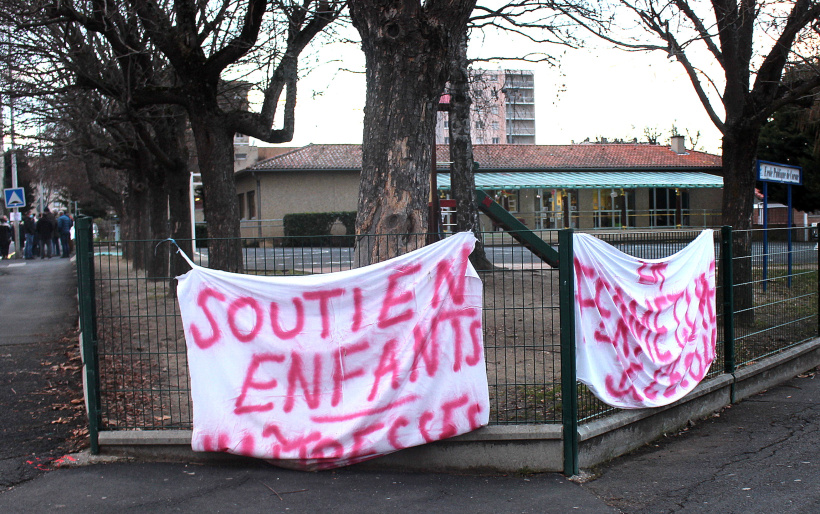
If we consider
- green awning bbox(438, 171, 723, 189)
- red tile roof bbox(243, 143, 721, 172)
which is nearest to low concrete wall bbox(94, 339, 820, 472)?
green awning bbox(438, 171, 723, 189)

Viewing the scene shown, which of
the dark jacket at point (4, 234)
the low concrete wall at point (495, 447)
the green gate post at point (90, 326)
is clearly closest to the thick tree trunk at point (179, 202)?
the green gate post at point (90, 326)

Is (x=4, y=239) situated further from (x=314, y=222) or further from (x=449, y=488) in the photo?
(x=449, y=488)

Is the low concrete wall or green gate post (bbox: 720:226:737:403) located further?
green gate post (bbox: 720:226:737:403)

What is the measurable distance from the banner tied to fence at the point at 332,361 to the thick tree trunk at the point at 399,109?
0.78m

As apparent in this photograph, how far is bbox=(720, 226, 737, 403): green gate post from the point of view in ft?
22.0

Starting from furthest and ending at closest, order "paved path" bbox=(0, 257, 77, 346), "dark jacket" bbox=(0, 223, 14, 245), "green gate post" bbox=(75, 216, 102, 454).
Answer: "dark jacket" bbox=(0, 223, 14, 245)
"paved path" bbox=(0, 257, 77, 346)
"green gate post" bbox=(75, 216, 102, 454)

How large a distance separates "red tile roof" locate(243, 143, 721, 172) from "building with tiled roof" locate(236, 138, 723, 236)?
6 centimetres

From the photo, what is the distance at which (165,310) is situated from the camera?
5082mm

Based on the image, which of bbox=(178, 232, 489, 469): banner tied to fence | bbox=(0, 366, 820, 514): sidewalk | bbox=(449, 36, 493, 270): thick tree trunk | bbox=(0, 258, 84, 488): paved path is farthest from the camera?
bbox=(449, 36, 493, 270): thick tree trunk

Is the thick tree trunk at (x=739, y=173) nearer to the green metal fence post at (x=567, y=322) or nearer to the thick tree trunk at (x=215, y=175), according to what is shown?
the green metal fence post at (x=567, y=322)

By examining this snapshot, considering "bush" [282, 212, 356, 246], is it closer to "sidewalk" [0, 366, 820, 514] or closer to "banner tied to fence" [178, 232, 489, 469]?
"banner tied to fence" [178, 232, 489, 469]

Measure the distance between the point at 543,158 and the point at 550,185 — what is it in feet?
24.6

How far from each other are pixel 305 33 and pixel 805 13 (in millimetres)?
7588

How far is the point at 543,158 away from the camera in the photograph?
159 ft
